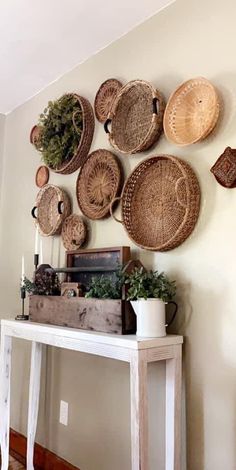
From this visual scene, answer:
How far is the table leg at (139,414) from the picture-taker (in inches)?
54.3

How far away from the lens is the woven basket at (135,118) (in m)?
1.76

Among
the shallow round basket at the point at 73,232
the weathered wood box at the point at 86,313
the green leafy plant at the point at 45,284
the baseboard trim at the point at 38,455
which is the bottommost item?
the baseboard trim at the point at 38,455

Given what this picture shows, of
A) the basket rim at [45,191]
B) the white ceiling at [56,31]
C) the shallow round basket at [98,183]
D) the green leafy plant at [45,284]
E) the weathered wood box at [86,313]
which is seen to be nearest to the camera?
the weathered wood box at [86,313]

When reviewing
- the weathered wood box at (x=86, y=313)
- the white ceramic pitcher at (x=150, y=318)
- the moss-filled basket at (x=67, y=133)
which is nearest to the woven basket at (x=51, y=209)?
the moss-filled basket at (x=67, y=133)

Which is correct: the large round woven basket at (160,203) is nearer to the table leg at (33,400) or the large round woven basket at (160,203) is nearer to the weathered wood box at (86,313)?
the weathered wood box at (86,313)

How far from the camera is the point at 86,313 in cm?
174

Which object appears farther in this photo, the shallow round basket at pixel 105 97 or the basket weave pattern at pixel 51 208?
the basket weave pattern at pixel 51 208

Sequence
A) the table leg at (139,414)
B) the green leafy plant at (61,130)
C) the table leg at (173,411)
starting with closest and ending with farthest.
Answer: the table leg at (139,414) < the table leg at (173,411) < the green leafy plant at (61,130)

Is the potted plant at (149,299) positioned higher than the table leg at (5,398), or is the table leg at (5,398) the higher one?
the potted plant at (149,299)

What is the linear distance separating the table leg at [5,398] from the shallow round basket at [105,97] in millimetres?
1325

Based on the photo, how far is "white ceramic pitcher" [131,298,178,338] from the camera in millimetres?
1526

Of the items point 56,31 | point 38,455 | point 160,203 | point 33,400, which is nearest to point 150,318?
point 160,203

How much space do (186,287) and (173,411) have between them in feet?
1.58

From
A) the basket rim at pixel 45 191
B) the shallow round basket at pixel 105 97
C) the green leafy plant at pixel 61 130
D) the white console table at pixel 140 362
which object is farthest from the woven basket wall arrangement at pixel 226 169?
the basket rim at pixel 45 191
